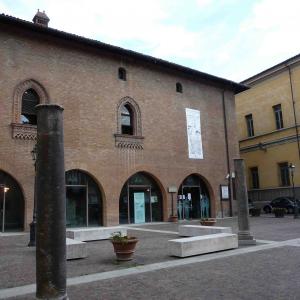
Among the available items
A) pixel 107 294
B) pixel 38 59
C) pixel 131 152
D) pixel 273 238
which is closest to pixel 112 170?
pixel 131 152

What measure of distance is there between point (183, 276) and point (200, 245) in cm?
287

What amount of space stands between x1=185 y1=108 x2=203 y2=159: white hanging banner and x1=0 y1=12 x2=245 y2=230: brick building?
0.23 ft

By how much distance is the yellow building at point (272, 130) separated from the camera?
106 ft

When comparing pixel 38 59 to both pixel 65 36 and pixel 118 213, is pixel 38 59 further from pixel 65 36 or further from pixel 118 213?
pixel 118 213

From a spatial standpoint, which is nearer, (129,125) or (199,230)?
(199,230)

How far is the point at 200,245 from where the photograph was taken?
10.8m

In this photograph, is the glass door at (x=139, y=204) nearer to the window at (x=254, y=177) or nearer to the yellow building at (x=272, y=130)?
the yellow building at (x=272, y=130)

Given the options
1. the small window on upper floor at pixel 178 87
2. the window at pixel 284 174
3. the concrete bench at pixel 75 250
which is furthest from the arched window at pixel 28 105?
the window at pixel 284 174

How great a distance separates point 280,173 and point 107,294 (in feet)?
96.8

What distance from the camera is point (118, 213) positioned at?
21797 millimetres

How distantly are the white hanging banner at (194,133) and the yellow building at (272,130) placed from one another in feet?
29.8

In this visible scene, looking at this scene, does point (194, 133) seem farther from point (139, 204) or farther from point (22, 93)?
point (22, 93)

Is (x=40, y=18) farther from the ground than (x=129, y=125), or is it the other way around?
(x=40, y=18)

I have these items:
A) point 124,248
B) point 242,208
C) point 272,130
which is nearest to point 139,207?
point 242,208
